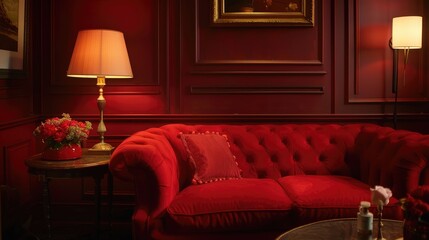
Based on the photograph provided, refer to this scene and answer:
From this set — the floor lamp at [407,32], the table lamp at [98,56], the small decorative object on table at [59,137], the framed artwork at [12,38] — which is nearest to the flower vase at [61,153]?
the small decorative object on table at [59,137]

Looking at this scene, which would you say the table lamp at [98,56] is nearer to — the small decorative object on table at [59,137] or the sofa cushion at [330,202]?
the small decorative object on table at [59,137]

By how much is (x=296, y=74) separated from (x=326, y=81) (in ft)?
0.64

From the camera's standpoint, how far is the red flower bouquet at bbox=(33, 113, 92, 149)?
7.40 ft

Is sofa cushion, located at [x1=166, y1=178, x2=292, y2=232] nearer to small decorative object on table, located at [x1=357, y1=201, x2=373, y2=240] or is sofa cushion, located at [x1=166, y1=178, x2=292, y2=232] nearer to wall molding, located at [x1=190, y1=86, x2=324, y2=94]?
small decorative object on table, located at [x1=357, y1=201, x2=373, y2=240]

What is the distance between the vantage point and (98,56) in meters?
2.42

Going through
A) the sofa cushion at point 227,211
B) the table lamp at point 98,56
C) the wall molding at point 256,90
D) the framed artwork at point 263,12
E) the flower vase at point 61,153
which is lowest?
the sofa cushion at point 227,211

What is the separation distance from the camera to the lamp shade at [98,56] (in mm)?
2424

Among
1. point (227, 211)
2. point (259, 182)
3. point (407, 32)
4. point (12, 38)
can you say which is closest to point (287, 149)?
point (259, 182)

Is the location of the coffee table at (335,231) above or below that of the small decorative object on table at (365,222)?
below

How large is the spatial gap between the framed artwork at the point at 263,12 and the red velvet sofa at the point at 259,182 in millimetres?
748

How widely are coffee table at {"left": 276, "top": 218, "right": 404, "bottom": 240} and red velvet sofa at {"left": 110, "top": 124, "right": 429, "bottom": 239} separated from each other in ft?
1.39

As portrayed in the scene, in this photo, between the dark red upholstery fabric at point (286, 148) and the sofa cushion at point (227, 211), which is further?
the dark red upholstery fabric at point (286, 148)

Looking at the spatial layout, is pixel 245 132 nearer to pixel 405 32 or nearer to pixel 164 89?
pixel 164 89

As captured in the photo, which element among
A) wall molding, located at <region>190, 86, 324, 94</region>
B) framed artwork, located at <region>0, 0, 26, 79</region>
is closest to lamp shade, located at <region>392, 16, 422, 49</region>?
wall molding, located at <region>190, 86, 324, 94</region>
